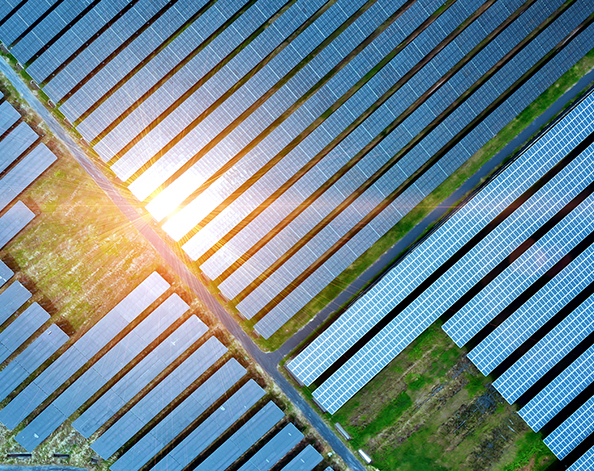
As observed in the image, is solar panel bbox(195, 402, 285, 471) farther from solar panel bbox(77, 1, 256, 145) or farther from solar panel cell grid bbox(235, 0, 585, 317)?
solar panel bbox(77, 1, 256, 145)

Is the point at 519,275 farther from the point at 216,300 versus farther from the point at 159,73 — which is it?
the point at 159,73

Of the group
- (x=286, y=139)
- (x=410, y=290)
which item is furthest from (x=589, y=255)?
(x=286, y=139)

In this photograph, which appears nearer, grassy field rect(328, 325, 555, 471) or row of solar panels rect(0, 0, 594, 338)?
row of solar panels rect(0, 0, 594, 338)

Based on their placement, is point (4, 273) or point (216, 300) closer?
point (4, 273)

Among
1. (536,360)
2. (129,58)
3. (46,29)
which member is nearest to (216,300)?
(129,58)

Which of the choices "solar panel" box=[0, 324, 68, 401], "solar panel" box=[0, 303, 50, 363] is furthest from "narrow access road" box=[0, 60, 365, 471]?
"solar panel" box=[0, 324, 68, 401]

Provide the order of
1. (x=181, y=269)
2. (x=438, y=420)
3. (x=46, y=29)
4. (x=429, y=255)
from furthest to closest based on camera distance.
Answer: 1. (x=438, y=420)
2. (x=181, y=269)
3. (x=46, y=29)
4. (x=429, y=255)

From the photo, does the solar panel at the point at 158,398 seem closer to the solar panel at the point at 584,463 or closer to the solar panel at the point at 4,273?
the solar panel at the point at 4,273
